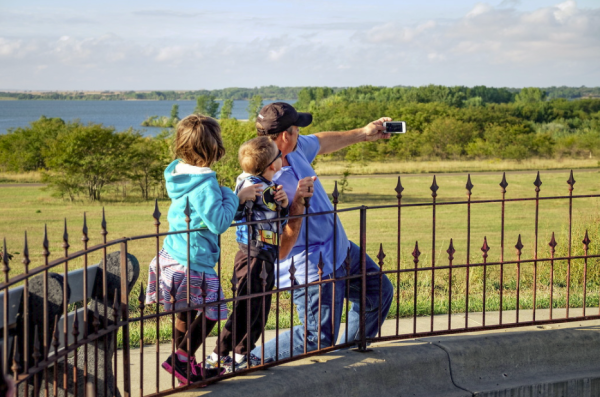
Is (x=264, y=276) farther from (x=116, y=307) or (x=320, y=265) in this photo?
(x=116, y=307)

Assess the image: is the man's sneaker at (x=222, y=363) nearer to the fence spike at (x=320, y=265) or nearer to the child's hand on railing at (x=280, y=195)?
the fence spike at (x=320, y=265)

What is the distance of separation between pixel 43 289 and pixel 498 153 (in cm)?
3917

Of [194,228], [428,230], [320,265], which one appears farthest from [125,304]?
[428,230]

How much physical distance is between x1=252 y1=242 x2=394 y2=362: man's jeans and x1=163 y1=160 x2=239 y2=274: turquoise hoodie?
0.67m

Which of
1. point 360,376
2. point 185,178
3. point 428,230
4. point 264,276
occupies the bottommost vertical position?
point 428,230

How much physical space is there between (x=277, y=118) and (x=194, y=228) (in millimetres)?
835

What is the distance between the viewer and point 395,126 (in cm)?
464

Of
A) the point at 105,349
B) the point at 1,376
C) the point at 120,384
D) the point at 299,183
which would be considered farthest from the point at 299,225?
the point at 1,376

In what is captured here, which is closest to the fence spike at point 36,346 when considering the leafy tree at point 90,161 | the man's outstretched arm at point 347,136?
the man's outstretched arm at point 347,136

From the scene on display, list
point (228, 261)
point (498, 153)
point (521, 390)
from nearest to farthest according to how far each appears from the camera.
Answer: point (521, 390), point (228, 261), point (498, 153)

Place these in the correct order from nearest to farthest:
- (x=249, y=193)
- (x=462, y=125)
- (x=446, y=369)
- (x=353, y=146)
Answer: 1. (x=249, y=193)
2. (x=446, y=369)
3. (x=353, y=146)
4. (x=462, y=125)

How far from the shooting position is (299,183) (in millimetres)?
3469

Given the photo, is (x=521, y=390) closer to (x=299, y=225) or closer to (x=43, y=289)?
(x=299, y=225)

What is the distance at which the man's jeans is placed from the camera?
3.91 metres
